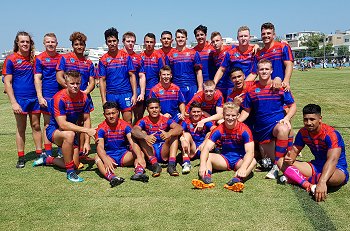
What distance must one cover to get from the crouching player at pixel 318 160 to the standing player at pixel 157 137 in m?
1.51

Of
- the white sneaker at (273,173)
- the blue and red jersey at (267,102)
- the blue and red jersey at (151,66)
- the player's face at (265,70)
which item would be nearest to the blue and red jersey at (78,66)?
the blue and red jersey at (151,66)

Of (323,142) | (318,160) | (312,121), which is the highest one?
(312,121)

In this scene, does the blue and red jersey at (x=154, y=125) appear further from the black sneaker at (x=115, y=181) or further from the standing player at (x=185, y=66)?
the standing player at (x=185, y=66)

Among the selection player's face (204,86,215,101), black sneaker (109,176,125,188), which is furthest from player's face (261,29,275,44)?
black sneaker (109,176,125,188)

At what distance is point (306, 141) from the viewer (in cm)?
401

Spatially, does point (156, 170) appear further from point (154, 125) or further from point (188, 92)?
point (188, 92)

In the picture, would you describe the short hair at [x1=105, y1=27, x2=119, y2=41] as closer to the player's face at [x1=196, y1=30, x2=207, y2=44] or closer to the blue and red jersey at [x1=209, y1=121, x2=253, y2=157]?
the player's face at [x1=196, y1=30, x2=207, y2=44]

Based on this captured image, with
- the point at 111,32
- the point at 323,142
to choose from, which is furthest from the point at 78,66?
the point at 323,142

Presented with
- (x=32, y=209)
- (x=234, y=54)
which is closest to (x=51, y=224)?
(x=32, y=209)

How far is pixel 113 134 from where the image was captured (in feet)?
16.1

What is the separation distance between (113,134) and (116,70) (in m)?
1.26

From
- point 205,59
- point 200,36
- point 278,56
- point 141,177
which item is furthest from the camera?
point 205,59

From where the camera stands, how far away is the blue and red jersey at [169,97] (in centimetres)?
563

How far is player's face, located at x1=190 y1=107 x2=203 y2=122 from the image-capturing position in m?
5.32
